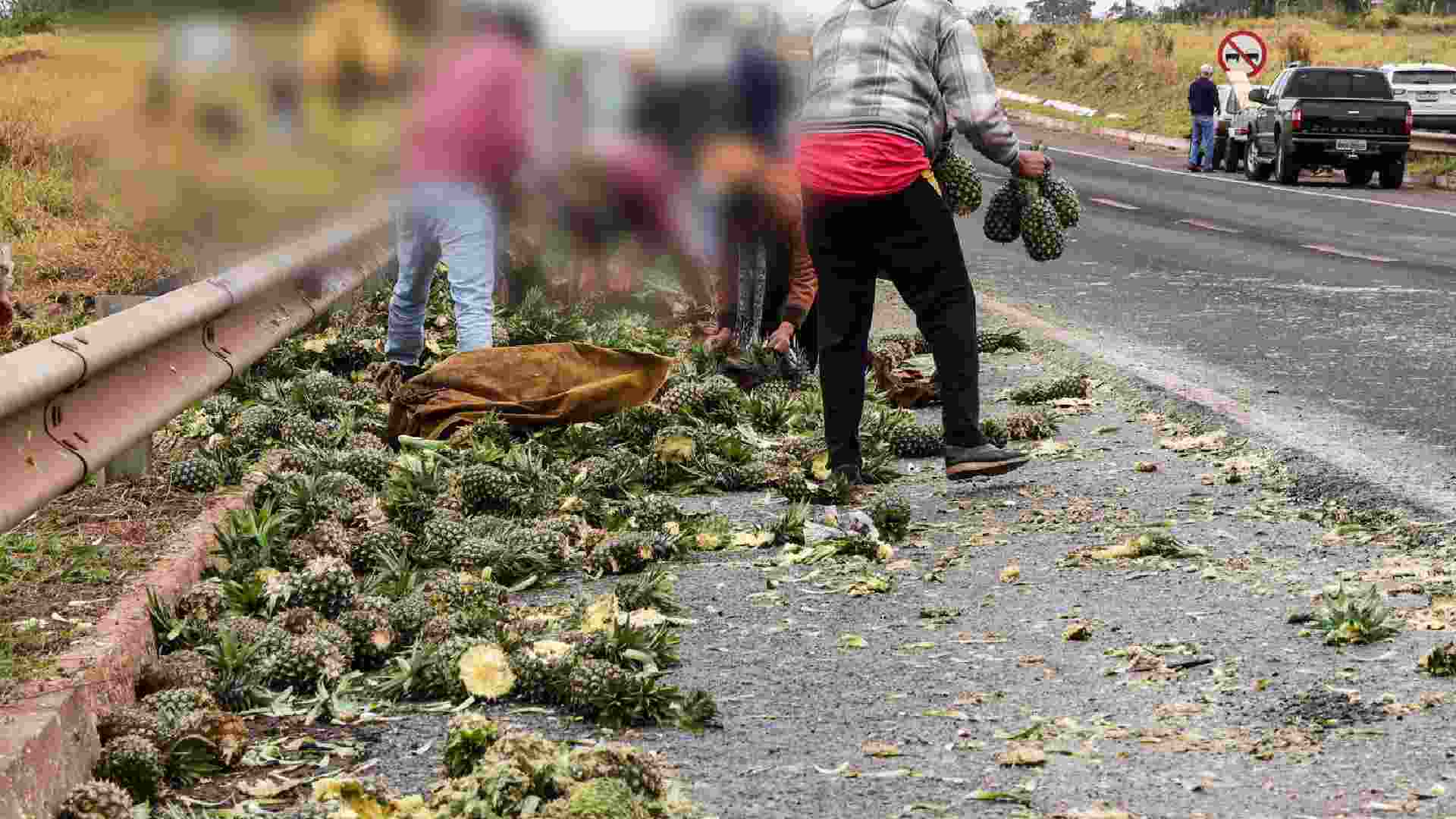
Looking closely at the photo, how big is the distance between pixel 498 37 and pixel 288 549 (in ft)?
5.67

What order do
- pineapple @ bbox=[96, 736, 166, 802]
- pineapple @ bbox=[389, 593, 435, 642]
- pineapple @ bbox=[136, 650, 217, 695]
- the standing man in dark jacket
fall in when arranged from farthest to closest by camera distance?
the standing man in dark jacket → pineapple @ bbox=[389, 593, 435, 642] → pineapple @ bbox=[136, 650, 217, 695] → pineapple @ bbox=[96, 736, 166, 802]

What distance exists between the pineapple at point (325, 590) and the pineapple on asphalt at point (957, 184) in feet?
9.48

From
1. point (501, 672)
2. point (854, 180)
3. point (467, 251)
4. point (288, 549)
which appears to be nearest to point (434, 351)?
point (467, 251)

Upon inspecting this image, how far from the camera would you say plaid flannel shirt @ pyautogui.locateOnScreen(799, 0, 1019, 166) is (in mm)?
6109

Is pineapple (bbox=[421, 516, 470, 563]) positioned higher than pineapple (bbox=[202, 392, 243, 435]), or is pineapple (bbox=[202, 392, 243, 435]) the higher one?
pineapple (bbox=[421, 516, 470, 563])

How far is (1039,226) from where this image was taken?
262 inches

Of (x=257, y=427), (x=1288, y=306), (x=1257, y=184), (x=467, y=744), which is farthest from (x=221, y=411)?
(x=1257, y=184)

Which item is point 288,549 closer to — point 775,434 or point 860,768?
point 860,768

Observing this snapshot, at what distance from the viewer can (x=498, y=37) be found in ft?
18.8

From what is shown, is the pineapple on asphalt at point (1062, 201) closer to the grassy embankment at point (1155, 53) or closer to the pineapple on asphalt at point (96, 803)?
the pineapple on asphalt at point (96, 803)

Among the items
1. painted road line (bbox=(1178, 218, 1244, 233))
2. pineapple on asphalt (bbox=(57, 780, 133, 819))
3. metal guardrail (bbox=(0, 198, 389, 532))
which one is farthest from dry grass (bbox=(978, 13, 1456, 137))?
pineapple on asphalt (bbox=(57, 780, 133, 819))

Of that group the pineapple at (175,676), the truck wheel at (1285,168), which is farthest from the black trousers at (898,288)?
the truck wheel at (1285,168)

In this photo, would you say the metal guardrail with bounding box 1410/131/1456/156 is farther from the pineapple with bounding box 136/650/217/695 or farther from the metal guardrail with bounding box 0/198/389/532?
the pineapple with bounding box 136/650/217/695

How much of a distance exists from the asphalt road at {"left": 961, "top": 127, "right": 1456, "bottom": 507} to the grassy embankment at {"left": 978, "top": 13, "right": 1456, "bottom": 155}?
21851 millimetres
